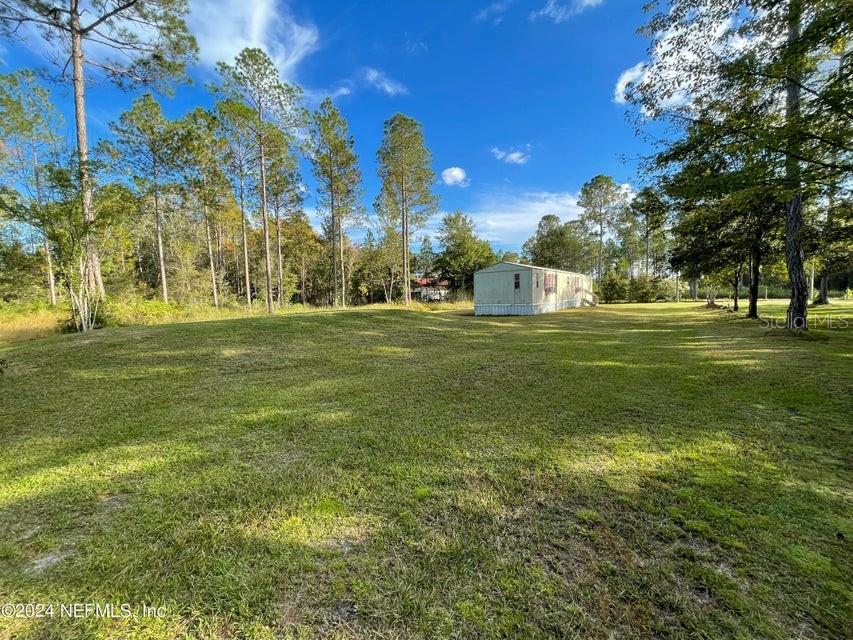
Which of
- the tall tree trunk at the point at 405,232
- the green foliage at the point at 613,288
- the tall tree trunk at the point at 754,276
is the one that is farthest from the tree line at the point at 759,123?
the green foliage at the point at 613,288

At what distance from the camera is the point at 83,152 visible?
8062 millimetres

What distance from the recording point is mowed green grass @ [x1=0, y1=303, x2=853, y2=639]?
130 centimetres

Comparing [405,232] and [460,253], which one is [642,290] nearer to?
[460,253]

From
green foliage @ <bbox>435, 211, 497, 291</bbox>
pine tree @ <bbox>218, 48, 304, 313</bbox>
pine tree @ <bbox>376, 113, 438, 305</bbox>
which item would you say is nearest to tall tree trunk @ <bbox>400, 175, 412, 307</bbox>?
pine tree @ <bbox>376, 113, 438, 305</bbox>

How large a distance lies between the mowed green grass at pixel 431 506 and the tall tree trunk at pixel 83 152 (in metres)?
4.72

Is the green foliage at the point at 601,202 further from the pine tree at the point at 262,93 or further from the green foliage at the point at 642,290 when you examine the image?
the pine tree at the point at 262,93

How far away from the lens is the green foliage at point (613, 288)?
94.7ft

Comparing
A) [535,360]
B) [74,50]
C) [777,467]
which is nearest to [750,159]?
[535,360]

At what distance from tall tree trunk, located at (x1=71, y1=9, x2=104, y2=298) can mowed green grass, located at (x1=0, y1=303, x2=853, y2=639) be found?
4.72 meters

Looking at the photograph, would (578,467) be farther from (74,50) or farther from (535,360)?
(74,50)

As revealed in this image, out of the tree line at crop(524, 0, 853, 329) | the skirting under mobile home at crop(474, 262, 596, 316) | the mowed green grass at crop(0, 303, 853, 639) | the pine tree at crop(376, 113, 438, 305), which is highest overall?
the pine tree at crop(376, 113, 438, 305)

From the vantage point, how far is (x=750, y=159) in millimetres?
5332

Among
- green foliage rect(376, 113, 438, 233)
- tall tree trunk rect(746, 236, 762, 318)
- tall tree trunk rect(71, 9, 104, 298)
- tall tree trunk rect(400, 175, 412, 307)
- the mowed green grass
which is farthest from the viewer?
tall tree trunk rect(400, 175, 412, 307)

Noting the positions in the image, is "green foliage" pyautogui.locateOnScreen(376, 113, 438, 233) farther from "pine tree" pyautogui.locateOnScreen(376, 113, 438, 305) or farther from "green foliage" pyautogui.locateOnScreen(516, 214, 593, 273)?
"green foliage" pyautogui.locateOnScreen(516, 214, 593, 273)
